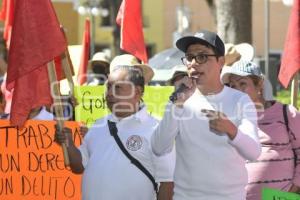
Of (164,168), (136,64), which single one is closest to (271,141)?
(164,168)

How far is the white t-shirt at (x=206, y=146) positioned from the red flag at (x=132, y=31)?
2.57 meters

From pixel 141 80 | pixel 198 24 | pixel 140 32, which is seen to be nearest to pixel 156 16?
pixel 198 24

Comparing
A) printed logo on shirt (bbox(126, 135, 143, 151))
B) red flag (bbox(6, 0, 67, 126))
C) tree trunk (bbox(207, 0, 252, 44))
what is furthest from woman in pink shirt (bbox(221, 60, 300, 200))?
tree trunk (bbox(207, 0, 252, 44))

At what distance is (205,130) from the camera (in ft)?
12.4

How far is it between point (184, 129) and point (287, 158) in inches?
42.8

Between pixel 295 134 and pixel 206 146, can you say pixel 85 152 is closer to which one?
pixel 206 146

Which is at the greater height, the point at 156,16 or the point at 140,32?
the point at 140,32

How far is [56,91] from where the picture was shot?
4.35 m

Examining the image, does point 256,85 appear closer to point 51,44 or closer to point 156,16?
point 51,44

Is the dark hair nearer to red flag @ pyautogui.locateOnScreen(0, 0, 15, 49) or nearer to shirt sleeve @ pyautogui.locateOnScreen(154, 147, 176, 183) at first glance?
shirt sleeve @ pyautogui.locateOnScreen(154, 147, 176, 183)

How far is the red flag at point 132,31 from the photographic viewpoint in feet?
21.1

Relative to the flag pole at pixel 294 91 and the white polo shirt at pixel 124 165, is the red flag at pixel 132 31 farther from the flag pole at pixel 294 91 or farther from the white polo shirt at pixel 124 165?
the white polo shirt at pixel 124 165

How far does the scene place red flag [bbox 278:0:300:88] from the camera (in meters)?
5.57

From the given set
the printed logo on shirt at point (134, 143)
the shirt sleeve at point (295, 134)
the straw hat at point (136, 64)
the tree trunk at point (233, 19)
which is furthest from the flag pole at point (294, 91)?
the tree trunk at point (233, 19)
